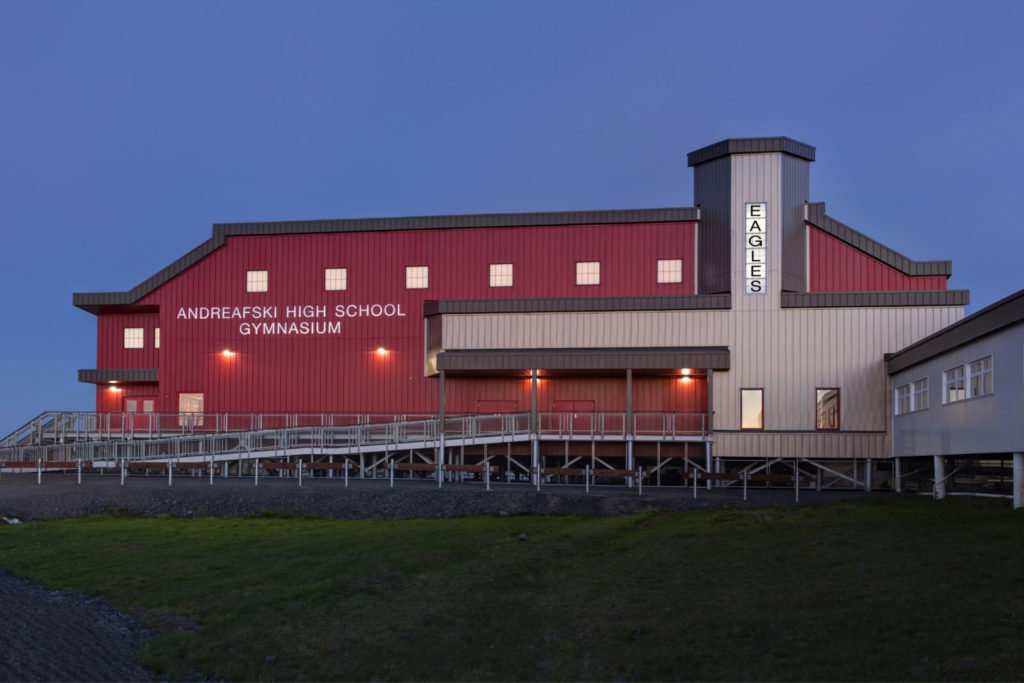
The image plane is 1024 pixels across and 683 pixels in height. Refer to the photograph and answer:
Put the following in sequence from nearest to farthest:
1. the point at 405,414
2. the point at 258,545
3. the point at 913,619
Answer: the point at 913,619 < the point at 258,545 < the point at 405,414

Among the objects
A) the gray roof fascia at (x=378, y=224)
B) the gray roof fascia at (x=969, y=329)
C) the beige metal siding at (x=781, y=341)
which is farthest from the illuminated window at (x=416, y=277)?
the gray roof fascia at (x=969, y=329)

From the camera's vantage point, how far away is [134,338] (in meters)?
46.5

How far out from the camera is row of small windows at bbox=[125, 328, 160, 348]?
4622cm

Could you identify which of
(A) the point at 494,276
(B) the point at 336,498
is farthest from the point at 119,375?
(B) the point at 336,498

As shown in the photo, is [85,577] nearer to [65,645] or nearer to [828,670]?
[65,645]

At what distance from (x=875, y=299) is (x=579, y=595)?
2319cm

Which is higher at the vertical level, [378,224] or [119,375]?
[378,224]

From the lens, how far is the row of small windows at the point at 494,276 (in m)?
40.7

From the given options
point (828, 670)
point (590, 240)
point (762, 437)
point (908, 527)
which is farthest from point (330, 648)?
point (590, 240)

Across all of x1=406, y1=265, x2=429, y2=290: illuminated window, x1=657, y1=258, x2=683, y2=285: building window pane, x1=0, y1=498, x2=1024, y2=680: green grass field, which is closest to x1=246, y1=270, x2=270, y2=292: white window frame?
x1=406, y1=265, x2=429, y2=290: illuminated window

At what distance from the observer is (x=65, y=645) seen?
1266 centimetres

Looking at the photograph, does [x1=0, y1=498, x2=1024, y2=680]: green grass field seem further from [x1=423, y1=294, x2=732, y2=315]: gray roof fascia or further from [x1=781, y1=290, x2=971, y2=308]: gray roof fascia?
[x1=423, y1=294, x2=732, y2=315]: gray roof fascia

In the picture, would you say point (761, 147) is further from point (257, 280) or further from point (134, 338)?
point (134, 338)

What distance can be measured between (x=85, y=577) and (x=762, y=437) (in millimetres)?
23983
